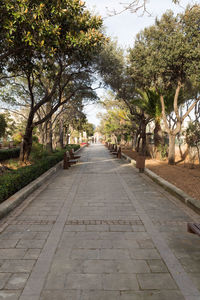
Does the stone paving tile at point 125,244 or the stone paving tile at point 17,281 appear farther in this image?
the stone paving tile at point 125,244

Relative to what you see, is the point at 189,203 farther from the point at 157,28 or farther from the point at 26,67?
the point at 157,28

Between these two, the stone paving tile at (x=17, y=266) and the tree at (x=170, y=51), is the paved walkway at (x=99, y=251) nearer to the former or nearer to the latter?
the stone paving tile at (x=17, y=266)

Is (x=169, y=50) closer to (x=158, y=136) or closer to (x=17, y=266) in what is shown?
(x=158, y=136)

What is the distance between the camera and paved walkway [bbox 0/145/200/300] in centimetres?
253

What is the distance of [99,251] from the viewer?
3381 millimetres

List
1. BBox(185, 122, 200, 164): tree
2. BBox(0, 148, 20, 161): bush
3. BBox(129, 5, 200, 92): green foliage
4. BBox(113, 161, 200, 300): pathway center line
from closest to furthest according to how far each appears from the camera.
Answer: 1. BBox(113, 161, 200, 300): pathway center line
2. BBox(129, 5, 200, 92): green foliage
3. BBox(185, 122, 200, 164): tree
4. BBox(0, 148, 20, 161): bush

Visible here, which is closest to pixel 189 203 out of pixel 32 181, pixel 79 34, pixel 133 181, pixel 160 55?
pixel 133 181

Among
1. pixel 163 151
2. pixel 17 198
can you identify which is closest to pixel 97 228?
pixel 17 198

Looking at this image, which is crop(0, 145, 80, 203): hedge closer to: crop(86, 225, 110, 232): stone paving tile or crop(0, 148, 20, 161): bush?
crop(86, 225, 110, 232): stone paving tile

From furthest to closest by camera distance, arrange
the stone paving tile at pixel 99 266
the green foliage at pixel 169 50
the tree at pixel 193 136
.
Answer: the tree at pixel 193 136 < the green foliage at pixel 169 50 < the stone paving tile at pixel 99 266

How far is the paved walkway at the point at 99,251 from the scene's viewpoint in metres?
2.53

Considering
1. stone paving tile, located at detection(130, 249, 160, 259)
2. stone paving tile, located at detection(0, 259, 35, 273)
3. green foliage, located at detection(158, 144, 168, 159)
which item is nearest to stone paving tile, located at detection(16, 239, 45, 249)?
stone paving tile, located at detection(0, 259, 35, 273)

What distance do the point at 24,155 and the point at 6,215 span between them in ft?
23.0

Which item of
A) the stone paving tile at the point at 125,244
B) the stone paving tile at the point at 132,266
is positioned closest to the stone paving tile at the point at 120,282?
the stone paving tile at the point at 132,266
